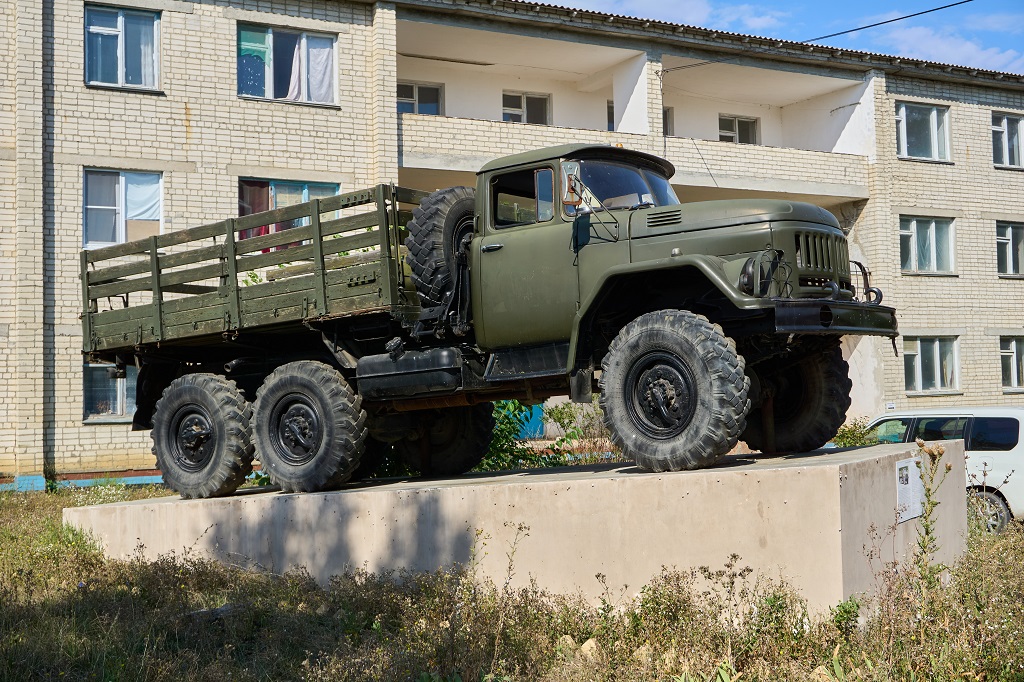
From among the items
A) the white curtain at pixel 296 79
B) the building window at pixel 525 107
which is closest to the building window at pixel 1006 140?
the building window at pixel 525 107

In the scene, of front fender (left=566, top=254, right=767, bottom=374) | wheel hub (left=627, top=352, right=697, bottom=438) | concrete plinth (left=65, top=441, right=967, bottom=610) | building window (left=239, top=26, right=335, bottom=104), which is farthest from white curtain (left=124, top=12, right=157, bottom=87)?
wheel hub (left=627, top=352, right=697, bottom=438)

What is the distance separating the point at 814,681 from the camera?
5.38 meters

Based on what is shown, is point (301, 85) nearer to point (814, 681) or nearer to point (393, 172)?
point (393, 172)

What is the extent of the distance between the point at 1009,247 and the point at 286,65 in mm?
18421

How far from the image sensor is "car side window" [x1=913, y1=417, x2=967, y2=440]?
39.9 feet

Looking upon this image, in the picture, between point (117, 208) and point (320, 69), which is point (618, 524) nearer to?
point (117, 208)

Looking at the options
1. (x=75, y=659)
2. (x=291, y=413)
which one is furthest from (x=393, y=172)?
(x=75, y=659)

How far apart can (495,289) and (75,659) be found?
419cm

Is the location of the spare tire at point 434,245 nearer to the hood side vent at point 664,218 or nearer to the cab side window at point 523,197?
the cab side window at point 523,197

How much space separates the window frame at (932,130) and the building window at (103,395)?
1809cm

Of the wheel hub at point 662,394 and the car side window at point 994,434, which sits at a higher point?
the wheel hub at point 662,394

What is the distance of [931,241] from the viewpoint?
25578 mm

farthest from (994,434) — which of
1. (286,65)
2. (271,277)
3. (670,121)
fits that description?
(670,121)

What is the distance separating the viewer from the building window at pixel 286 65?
1933 cm
